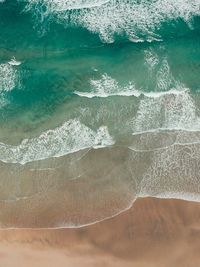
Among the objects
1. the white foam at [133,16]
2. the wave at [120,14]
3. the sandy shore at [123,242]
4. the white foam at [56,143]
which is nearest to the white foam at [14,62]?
the wave at [120,14]

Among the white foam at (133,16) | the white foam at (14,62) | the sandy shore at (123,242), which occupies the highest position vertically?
the white foam at (133,16)

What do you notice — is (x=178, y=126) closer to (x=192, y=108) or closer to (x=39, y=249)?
(x=192, y=108)

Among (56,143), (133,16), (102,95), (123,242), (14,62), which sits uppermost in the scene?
(133,16)

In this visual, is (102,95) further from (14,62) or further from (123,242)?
(123,242)

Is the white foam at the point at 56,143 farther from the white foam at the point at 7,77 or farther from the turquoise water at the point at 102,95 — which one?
the white foam at the point at 7,77

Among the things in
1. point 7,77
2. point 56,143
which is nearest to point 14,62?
point 7,77

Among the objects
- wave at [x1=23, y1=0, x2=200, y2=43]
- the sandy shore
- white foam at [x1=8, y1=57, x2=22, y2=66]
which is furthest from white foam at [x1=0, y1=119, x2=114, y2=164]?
wave at [x1=23, y1=0, x2=200, y2=43]
